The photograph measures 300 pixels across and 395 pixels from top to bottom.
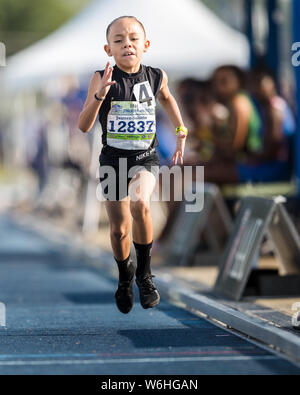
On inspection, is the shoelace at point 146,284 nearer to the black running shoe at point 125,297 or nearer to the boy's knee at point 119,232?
the black running shoe at point 125,297

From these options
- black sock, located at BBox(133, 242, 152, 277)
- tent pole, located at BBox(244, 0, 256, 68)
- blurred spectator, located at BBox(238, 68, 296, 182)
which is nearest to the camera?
black sock, located at BBox(133, 242, 152, 277)

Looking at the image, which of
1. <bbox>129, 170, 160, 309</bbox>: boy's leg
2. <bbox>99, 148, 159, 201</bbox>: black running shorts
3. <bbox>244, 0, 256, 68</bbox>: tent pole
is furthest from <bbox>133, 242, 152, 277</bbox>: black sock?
<bbox>244, 0, 256, 68</bbox>: tent pole

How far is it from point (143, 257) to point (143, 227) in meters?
0.26

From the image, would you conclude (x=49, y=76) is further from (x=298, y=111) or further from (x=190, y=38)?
(x=298, y=111)

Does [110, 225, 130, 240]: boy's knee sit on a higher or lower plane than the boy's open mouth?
lower

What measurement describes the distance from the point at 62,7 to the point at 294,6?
69474 mm

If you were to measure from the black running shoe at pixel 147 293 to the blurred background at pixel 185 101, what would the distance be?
18.5ft

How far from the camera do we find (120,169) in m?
7.27

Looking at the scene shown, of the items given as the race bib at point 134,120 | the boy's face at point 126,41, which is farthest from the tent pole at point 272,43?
the boy's face at point 126,41

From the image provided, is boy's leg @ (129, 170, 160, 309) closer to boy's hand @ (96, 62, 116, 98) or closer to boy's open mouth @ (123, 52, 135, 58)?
boy's hand @ (96, 62, 116, 98)

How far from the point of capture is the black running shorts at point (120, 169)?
285 inches

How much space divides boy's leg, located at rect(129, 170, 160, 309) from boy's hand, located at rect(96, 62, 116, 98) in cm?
68

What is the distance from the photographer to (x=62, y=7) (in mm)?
81125

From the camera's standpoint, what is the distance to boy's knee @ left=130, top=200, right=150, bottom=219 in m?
7.30
